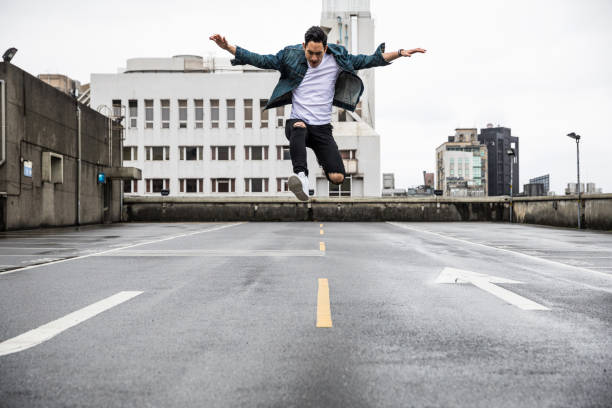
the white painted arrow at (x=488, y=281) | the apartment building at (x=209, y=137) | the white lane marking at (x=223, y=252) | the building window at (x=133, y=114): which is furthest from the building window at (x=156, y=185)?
the white painted arrow at (x=488, y=281)

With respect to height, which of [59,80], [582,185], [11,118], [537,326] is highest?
[59,80]

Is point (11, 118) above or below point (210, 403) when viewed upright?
above

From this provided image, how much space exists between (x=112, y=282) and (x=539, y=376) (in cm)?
599

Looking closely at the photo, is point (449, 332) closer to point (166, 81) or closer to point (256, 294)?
point (256, 294)

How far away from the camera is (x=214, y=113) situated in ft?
186

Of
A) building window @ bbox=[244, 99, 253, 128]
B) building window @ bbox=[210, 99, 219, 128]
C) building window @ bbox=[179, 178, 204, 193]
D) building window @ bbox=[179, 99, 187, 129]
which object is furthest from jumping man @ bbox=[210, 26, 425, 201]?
building window @ bbox=[179, 178, 204, 193]

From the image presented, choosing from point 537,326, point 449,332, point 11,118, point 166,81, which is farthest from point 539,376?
point 166,81

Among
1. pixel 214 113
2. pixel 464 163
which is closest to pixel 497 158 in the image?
pixel 464 163

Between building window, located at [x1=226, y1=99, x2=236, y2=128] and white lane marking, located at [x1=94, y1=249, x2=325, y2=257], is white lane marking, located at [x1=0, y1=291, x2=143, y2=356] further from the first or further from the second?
building window, located at [x1=226, y1=99, x2=236, y2=128]

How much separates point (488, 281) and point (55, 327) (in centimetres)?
576

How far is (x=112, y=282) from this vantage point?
25.0 feet

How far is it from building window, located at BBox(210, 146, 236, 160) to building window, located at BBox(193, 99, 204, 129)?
271 cm

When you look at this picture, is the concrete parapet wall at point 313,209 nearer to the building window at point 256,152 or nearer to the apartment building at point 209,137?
the apartment building at point 209,137

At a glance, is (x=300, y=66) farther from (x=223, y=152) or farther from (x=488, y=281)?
(x=223, y=152)
